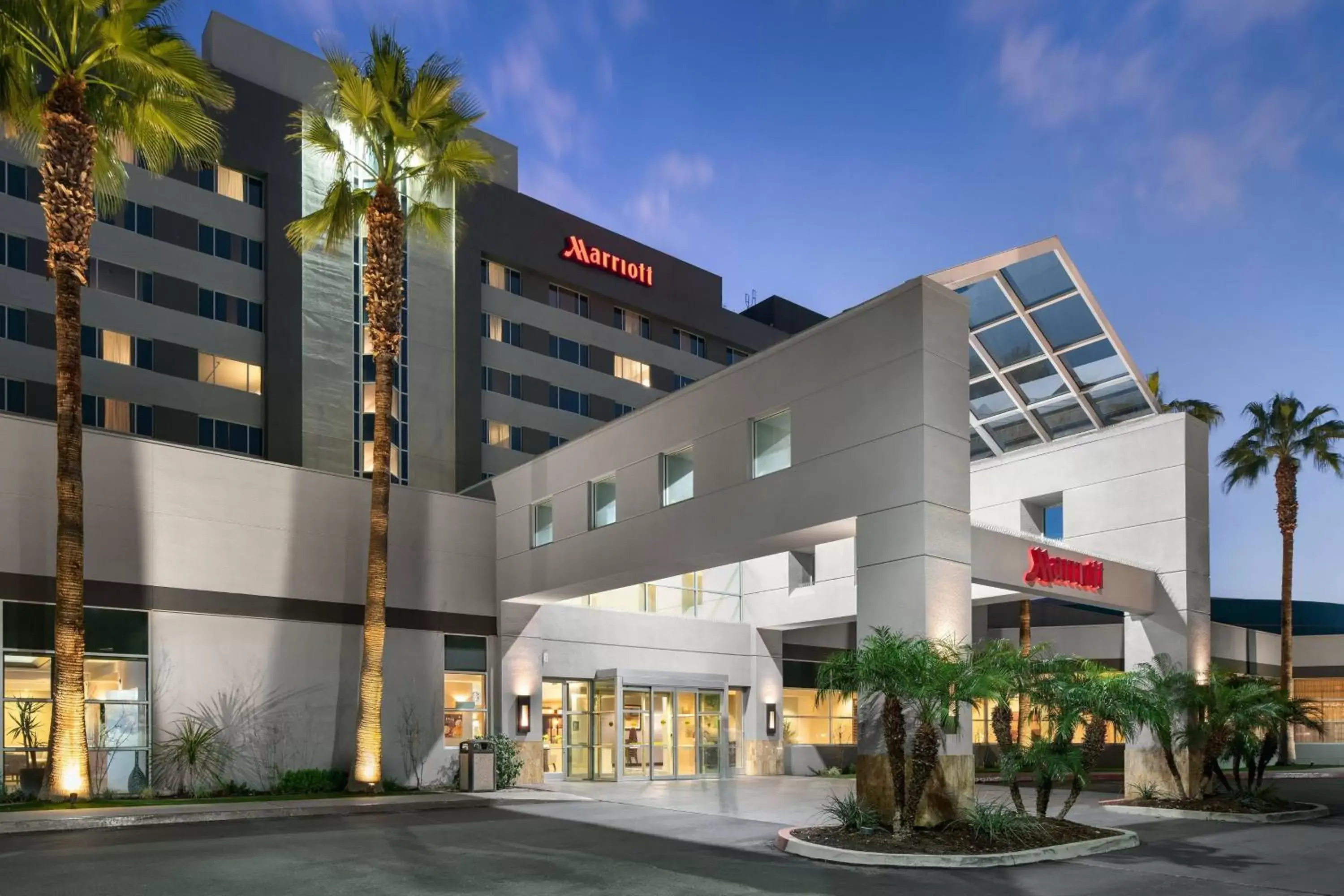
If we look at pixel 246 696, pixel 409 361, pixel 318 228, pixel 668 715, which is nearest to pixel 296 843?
pixel 246 696

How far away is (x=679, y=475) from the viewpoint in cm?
2266

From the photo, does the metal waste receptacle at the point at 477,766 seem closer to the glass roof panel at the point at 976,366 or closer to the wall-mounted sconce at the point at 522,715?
the wall-mounted sconce at the point at 522,715

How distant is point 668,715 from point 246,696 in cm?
1089

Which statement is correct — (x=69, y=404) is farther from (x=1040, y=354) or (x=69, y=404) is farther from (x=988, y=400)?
(x=1040, y=354)

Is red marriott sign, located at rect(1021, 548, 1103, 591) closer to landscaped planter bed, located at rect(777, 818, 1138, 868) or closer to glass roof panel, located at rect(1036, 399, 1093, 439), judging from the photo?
glass roof panel, located at rect(1036, 399, 1093, 439)

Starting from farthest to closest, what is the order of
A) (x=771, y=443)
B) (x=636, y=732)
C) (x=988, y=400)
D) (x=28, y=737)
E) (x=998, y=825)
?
(x=636, y=732)
(x=988, y=400)
(x=28, y=737)
(x=771, y=443)
(x=998, y=825)

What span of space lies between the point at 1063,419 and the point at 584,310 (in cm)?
2945

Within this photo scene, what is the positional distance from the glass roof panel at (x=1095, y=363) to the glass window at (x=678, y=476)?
8.58 meters

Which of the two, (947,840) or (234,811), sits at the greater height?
(947,840)

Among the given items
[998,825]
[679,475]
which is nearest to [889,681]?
[998,825]

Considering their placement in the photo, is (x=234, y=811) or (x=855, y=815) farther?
(x=234, y=811)

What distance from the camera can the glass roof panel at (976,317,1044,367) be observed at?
938 inches

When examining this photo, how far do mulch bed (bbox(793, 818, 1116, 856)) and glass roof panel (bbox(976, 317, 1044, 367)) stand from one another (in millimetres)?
11260

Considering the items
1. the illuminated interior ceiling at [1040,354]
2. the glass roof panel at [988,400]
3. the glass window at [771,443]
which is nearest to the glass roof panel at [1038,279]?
the illuminated interior ceiling at [1040,354]
